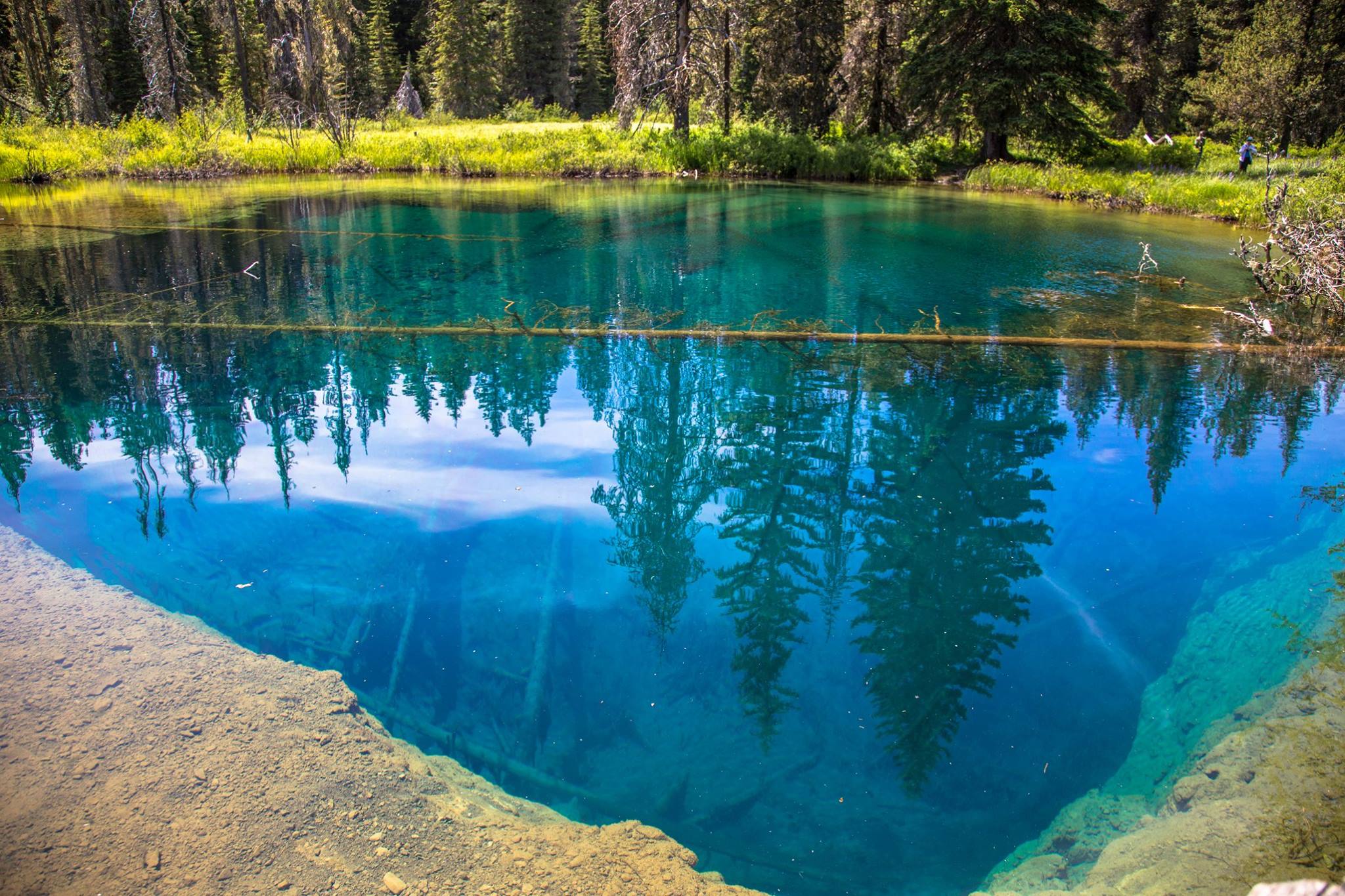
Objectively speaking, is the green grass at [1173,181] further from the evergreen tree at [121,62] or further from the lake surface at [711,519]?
the evergreen tree at [121,62]

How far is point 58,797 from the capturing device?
334cm

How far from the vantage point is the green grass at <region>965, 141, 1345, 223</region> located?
18406mm

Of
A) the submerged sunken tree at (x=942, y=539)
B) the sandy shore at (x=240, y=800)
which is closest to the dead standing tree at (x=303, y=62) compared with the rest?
the submerged sunken tree at (x=942, y=539)

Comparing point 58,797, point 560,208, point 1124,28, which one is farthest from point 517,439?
point 1124,28

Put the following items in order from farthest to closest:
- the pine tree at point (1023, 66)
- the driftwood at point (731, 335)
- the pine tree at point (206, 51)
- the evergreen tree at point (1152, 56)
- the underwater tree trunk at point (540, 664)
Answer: the pine tree at point (206, 51)
the evergreen tree at point (1152, 56)
the pine tree at point (1023, 66)
the driftwood at point (731, 335)
the underwater tree trunk at point (540, 664)

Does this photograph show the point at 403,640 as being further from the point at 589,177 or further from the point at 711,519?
the point at 589,177

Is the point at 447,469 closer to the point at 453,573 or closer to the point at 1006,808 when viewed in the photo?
the point at 453,573

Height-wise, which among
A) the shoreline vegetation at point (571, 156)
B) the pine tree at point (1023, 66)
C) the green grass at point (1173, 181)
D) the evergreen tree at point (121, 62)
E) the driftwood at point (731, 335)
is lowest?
the driftwood at point (731, 335)

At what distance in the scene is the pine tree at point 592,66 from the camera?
48.7 meters

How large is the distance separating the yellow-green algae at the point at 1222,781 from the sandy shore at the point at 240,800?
4.59 feet

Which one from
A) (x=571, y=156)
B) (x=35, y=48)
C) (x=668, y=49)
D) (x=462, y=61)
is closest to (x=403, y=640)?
(x=571, y=156)

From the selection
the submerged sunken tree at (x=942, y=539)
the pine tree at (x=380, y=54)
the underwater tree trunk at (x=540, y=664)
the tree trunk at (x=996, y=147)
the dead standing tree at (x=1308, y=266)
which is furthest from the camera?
the pine tree at (x=380, y=54)

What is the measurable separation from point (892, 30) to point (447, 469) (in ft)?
90.9

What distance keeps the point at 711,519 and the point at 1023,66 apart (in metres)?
24.6
